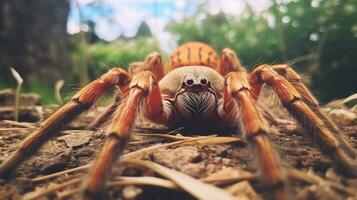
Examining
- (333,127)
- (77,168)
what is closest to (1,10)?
(77,168)

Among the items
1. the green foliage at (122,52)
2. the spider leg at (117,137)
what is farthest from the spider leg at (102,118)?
the green foliage at (122,52)

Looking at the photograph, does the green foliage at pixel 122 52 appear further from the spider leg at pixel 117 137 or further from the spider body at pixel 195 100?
the spider leg at pixel 117 137

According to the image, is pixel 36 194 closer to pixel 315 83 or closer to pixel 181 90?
pixel 181 90

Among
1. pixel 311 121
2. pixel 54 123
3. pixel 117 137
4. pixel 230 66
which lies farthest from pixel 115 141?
pixel 230 66

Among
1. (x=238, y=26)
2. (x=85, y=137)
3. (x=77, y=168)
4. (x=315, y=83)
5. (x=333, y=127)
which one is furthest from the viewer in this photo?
(x=238, y=26)

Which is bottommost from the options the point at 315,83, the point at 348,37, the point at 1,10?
the point at 315,83

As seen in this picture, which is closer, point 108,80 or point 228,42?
point 108,80

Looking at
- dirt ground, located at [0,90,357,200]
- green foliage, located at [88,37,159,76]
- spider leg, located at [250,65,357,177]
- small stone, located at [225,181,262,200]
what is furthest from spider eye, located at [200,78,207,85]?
green foliage, located at [88,37,159,76]

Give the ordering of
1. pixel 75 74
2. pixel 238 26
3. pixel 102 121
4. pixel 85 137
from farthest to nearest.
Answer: pixel 75 74 → pixel 238 26 → pixel 102 121 → pixel 85 137
